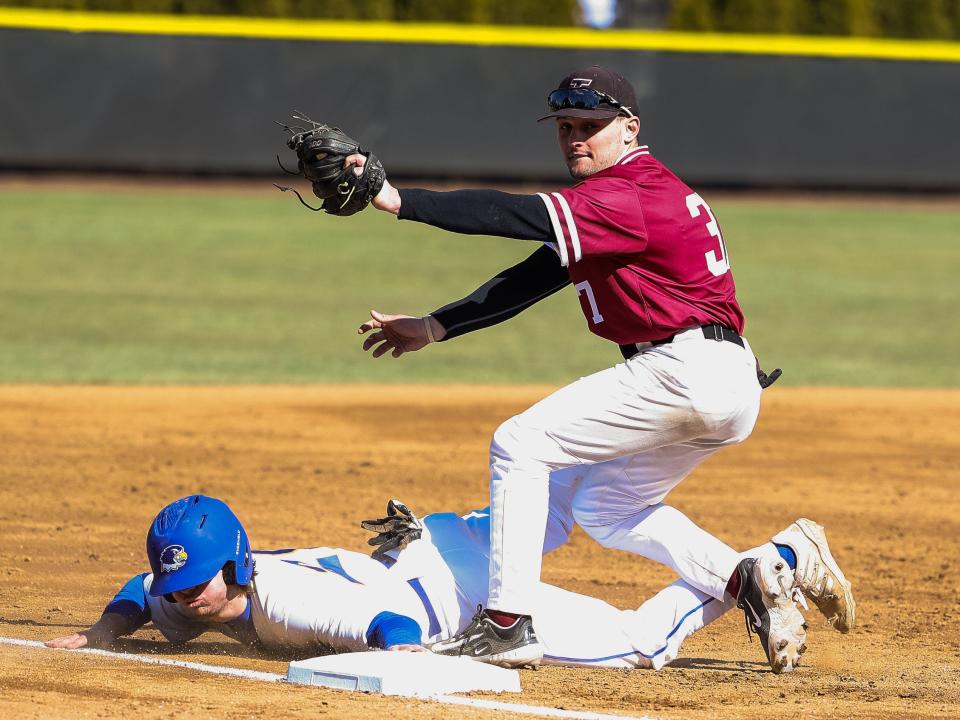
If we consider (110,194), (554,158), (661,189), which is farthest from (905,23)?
(661,189)

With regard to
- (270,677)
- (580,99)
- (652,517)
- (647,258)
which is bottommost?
(270,677)

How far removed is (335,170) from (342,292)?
10.4m

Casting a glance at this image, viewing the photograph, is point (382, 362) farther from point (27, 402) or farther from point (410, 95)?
point (410, 95)

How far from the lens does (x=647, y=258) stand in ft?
13.9

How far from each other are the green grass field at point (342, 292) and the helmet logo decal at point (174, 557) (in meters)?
5.97

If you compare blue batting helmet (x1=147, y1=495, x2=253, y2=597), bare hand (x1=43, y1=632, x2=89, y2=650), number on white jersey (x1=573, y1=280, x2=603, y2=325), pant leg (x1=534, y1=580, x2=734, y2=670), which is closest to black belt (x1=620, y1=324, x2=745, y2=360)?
number on white jersey (x1=573, y1=280, x2=603, y2=325)

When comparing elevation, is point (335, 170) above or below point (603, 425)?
above

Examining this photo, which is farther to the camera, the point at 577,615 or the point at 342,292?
the point at 342,292

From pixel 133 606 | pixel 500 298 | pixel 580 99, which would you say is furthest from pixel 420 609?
pixel 580 99

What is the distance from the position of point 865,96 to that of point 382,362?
37.4ft

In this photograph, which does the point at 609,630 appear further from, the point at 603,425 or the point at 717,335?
the point at 717,335

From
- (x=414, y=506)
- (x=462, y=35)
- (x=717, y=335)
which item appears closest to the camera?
(x=717, y=335)

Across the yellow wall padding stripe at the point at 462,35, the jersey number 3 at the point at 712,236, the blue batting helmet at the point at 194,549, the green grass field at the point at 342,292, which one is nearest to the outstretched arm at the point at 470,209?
the jersey number 3 at the point at 712,236

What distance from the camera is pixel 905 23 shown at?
23422mm
